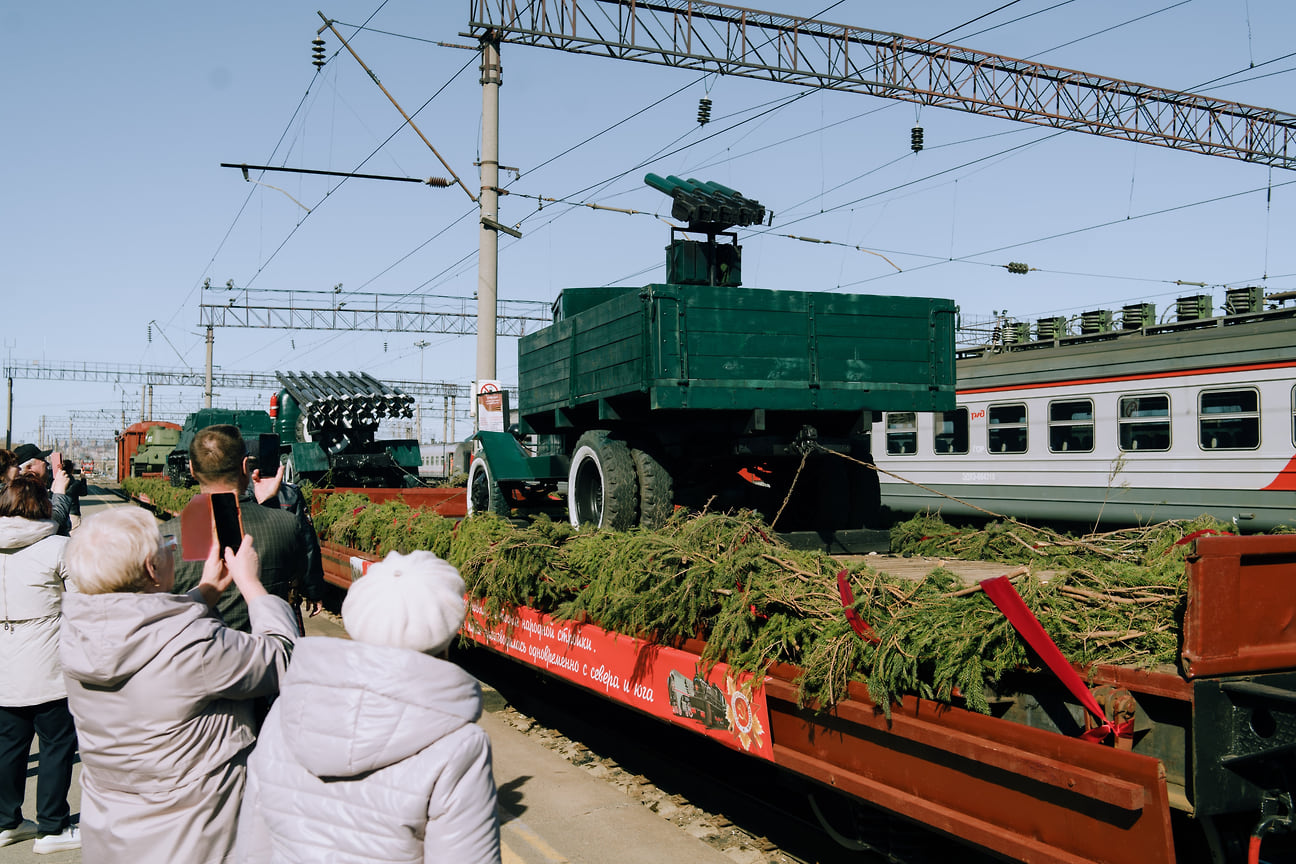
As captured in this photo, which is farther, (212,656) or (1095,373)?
(1095,373)

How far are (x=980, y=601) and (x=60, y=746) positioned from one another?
15.1 ft

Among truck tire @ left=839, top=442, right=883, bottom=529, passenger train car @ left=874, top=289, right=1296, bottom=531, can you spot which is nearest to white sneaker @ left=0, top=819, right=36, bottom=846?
truck tire @ left=839, top=442, right=883, bottom=529

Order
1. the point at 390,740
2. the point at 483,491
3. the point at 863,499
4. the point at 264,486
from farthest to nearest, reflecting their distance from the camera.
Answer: the point at 483,491
the point at 863,499
the point at 264,486
the point at 390,740

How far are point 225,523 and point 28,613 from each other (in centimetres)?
269

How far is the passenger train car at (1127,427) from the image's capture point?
513 inches

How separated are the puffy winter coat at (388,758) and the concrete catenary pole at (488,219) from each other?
493 inches

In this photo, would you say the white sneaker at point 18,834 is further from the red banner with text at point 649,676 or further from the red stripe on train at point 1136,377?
the red stripe on train at point 1136,377

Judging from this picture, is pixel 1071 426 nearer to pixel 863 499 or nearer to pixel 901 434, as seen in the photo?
pixel 901 434

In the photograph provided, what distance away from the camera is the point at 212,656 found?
2.98 metres

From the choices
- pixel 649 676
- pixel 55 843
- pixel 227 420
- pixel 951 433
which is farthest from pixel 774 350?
pixel 227 420

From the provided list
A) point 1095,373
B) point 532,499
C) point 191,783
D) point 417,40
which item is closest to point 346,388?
point 417,40

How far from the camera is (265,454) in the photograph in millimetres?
4742

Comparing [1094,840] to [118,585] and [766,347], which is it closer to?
[118,585]

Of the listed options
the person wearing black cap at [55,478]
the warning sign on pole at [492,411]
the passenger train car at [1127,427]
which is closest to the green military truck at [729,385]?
the person wearing black cap at [55,478]
